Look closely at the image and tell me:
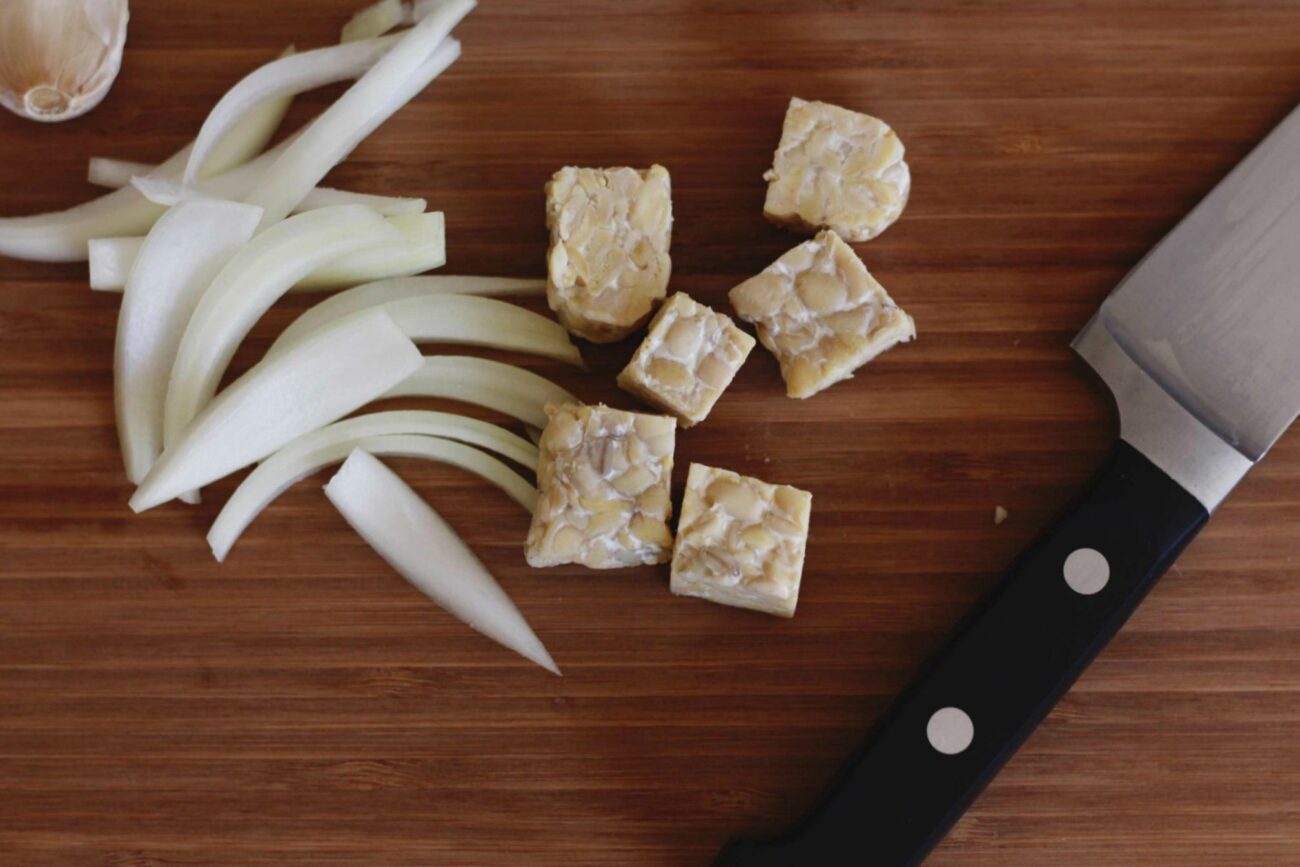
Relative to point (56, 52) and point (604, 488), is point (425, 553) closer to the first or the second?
point (604, 488)

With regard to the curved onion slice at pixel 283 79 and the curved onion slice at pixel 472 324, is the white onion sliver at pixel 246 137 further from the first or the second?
the curved onion slice at pixel 472 324

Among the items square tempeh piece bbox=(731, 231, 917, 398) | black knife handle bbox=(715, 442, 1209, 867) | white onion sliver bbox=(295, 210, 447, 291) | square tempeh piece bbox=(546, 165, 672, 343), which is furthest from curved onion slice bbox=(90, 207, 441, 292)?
black knife handle bbox=(715, 442, 1209, 867)

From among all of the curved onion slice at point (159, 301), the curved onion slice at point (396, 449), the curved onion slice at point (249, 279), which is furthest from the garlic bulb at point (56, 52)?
the curved onion slice at point (396, 449)

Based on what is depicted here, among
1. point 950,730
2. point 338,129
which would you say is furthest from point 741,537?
point 338,129

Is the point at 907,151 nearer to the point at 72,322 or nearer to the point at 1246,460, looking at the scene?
the point at 1246,460

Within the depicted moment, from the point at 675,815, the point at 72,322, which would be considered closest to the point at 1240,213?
the point at 675,815
